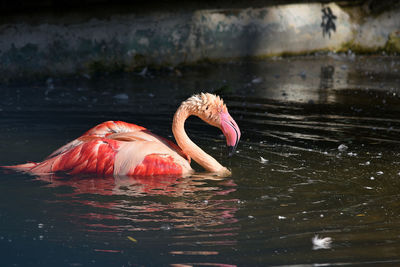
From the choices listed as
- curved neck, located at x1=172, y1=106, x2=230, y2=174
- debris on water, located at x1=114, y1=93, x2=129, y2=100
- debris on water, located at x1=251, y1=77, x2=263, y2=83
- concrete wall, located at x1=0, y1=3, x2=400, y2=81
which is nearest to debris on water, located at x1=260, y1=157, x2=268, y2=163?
curved neck, located at x1=172, y1=106, x2=230, y2=174

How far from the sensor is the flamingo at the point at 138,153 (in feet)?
17.3

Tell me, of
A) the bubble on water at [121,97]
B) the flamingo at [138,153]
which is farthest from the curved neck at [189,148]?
the bubble on water at [121,97]

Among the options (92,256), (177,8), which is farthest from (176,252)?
(177,8)

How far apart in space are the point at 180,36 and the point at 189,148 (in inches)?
244

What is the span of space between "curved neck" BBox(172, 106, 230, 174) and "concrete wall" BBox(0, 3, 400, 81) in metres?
5.53

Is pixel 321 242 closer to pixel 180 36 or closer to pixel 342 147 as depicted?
pixel 342 147

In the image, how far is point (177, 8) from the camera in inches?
452

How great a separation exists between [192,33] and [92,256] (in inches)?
325

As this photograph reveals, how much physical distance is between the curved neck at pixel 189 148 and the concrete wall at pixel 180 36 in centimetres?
553

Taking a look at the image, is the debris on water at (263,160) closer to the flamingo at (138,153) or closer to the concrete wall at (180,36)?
the flamingo at (138,153)

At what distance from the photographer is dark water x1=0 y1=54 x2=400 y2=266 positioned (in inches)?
150

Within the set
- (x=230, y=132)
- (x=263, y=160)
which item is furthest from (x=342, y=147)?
(x=230, y=132)

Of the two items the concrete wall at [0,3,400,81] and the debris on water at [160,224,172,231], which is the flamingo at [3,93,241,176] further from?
the concrete wall at [0,3,400,81]

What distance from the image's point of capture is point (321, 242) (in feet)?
12.9
